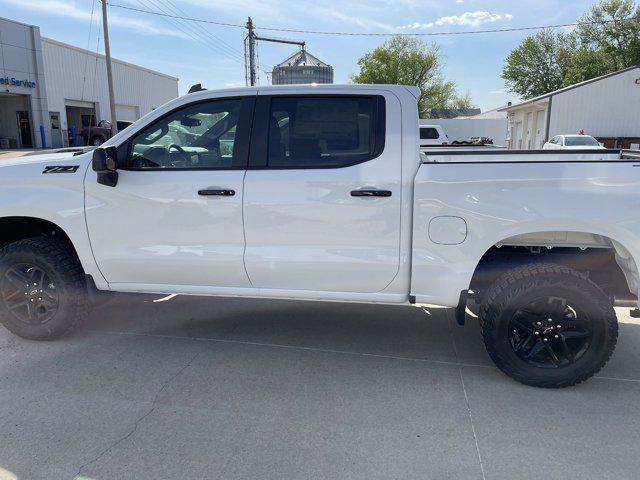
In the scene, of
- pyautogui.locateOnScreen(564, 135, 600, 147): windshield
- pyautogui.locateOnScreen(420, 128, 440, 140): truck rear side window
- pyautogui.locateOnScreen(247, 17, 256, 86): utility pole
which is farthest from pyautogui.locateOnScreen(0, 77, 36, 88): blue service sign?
pyautogui.locateOnScreen(564, 135, 600, 147): windshield

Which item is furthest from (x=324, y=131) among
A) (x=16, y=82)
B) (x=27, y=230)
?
(x=16, y=82)

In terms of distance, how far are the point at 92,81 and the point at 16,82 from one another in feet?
24.7

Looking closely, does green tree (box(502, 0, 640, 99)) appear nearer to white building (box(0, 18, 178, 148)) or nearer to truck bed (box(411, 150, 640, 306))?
white building (box(0, 18, 178, 148))

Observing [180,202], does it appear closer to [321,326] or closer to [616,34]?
[321,326]

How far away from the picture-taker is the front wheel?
326cm

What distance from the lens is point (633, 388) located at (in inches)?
137

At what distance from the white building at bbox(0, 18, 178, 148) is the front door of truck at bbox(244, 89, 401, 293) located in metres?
31.8

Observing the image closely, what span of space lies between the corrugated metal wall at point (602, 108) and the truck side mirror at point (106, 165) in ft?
111

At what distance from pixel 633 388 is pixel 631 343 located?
2.96 ft

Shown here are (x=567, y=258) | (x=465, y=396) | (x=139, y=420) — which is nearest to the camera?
(x=139, y=420)

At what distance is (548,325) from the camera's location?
338cm

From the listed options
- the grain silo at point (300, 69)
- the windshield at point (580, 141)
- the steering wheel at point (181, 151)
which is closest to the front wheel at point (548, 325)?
the steering wheel at point (181, 151)

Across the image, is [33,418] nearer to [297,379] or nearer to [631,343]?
[297,379]

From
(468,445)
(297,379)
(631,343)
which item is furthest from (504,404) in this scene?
(631,343)
